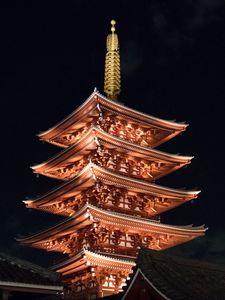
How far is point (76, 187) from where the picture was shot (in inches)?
1280

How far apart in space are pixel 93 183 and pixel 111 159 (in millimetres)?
3047

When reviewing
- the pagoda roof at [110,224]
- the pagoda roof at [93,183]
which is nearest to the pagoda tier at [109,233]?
the pagoda roof at [110,224]

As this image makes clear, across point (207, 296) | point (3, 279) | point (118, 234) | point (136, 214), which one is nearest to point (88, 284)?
point (118, 234)

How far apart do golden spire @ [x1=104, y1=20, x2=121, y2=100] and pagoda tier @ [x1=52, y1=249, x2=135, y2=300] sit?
48.2ft

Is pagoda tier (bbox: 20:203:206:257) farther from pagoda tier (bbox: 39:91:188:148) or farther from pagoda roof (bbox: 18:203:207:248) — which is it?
pagoda tier (bbox: 39:91:188:148)

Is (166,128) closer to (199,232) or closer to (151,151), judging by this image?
(151,151)

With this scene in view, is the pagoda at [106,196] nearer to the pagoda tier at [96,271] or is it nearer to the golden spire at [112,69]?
the pagoda tier at [96,271]

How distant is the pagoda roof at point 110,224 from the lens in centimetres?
2964

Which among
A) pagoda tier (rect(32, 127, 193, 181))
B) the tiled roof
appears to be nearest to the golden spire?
pagoda tier (rect(32, 127, 193, 181))

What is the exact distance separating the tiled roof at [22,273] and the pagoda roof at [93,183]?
13.8 metres

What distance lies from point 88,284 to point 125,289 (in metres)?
16.7

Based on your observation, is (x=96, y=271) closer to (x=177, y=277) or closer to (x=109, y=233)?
(x=109, y=233)

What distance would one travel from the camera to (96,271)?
2916cm

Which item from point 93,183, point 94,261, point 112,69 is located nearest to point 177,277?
point 94,261
